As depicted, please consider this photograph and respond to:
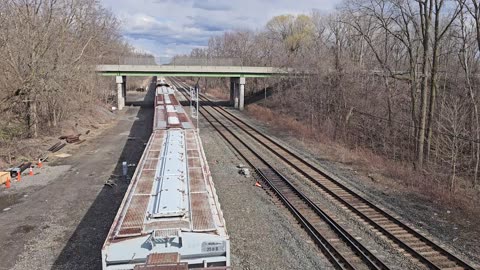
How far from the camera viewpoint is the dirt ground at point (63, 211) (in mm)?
9953

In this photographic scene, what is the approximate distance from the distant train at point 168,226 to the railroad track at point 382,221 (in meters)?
5.43

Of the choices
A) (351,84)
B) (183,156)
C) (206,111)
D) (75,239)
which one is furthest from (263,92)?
(75,239)

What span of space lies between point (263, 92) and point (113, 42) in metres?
24.3

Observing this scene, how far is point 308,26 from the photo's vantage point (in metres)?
82.8

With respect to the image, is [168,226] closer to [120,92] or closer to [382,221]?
[382,221]

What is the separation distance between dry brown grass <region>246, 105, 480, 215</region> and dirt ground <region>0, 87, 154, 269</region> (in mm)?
11471

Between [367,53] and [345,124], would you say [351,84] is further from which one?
[367,53]

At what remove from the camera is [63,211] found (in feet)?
43.1

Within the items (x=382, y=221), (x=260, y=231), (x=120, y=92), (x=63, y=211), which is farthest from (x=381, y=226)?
(x=120, y=92)

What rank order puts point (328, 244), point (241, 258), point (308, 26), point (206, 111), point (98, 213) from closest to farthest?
point (241, 258) → point (328, 244) → point (98, 213) → point (206, 111) → point (308, 26)

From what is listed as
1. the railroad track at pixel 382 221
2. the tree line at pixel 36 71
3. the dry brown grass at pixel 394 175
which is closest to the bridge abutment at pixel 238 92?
the dry brown grass at pixel 394 175

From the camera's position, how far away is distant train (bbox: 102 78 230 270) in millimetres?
6949

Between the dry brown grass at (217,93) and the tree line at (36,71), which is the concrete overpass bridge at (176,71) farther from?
the dry brown grass at (217,93)

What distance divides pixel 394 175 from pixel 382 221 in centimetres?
657
